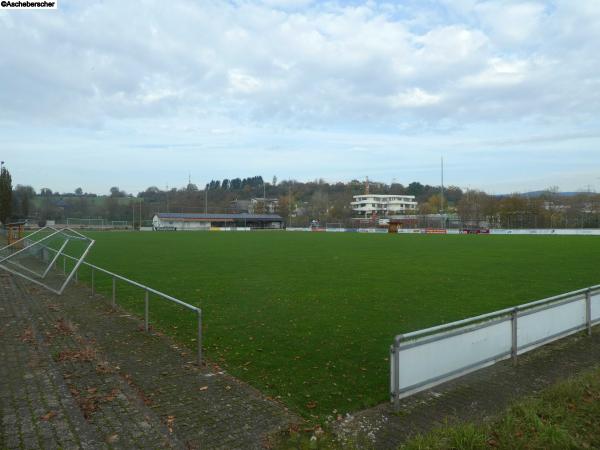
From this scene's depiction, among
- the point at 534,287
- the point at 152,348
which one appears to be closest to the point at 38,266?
the point at 152,348

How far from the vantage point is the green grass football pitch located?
20.7 ft

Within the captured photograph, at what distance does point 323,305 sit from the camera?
1139cm

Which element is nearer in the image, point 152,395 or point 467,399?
point 467,399

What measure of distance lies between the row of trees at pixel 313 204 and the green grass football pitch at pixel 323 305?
40.0m

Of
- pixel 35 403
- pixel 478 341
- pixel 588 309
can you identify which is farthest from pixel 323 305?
pixel 35 403

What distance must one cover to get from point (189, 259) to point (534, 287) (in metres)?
16.1

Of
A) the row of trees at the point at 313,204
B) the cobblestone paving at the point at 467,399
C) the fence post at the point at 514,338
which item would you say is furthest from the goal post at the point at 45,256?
the row of trees at the point at 313,204

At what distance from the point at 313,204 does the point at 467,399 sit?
12395cm

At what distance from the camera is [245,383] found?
6.04 metres

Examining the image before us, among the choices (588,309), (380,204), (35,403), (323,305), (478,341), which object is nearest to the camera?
(35,403)

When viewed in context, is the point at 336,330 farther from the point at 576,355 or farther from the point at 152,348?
the point at 576,355

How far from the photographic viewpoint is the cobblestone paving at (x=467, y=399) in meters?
4.68

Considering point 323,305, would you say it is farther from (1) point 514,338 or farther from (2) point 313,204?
(2) point 313,204

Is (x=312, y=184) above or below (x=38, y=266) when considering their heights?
above
